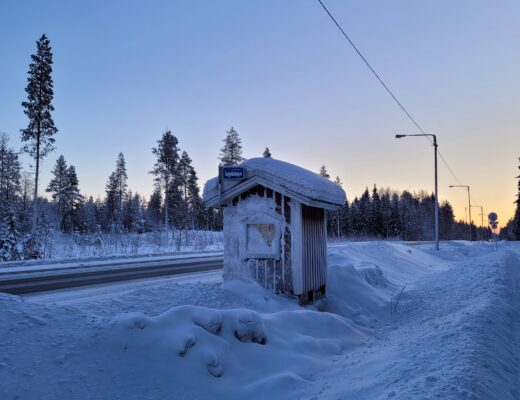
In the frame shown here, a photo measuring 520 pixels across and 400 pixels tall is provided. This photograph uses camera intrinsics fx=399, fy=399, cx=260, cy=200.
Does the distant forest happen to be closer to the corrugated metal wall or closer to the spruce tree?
the spruce tree

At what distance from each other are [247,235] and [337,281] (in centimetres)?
367

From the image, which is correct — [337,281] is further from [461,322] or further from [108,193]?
[108,193]

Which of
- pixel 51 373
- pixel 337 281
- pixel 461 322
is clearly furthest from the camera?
pixel 337 281

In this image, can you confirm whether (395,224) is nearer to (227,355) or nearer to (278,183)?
(278,183)

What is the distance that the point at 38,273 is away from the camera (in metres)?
14.3

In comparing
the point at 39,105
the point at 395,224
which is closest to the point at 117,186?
the point at 39,105

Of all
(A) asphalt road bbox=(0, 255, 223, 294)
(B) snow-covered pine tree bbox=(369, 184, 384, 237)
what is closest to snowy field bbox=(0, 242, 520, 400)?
(A) asphalt road bbox=(0, 255, 223, 294)

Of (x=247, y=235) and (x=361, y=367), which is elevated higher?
(x=247, y=235)

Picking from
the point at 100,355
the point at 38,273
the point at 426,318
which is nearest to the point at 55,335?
the point at 100,355

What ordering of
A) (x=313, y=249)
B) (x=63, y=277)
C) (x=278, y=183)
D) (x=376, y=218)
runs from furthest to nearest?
(x=376, y=218) → (x=63, y=277) → (x=313, y=249) → (x=278, y=183)

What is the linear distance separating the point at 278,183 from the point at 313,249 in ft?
→ 6.82

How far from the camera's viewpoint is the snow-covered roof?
339 inches

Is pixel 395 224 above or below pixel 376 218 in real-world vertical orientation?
below

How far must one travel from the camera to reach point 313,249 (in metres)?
9.78
